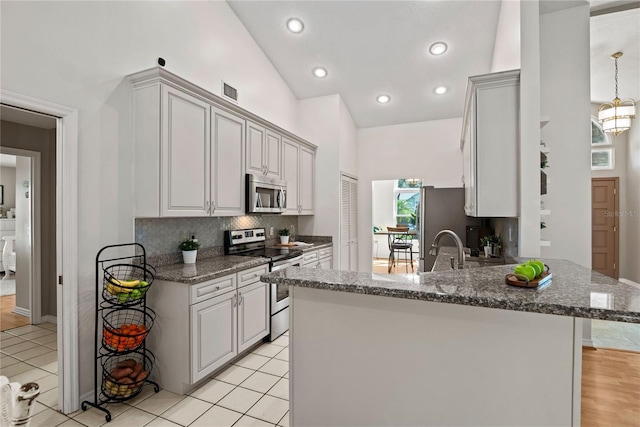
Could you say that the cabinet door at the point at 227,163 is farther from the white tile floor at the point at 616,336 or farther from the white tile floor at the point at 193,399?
the white tile floor at the point at 616,336

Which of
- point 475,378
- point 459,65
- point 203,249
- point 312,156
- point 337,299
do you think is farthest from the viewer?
point 312,156

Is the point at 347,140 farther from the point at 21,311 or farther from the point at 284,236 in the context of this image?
the point at 21,311

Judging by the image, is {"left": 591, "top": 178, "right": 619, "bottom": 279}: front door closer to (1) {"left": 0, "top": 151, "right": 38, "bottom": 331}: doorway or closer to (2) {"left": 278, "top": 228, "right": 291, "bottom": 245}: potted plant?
(2) {"left": 278, "top": 228, "right": 291, "bottom": 245}: potted plant

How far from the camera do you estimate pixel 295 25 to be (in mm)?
3719

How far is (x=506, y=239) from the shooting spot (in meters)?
2.97

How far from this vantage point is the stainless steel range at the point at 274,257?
10.8 feet

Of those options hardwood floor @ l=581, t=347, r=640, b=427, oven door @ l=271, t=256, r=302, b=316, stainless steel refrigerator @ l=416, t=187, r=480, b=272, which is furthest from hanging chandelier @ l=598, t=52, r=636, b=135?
oven door @ l=271, t=256, r=302, b=316

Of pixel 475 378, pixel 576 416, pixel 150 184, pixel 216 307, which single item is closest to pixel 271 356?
pixel 216 307

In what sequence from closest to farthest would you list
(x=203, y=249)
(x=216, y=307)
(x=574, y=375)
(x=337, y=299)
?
(x=574, y=375) → (x=337, y=299) → (x=216, y=307) → (x=203, y=249)

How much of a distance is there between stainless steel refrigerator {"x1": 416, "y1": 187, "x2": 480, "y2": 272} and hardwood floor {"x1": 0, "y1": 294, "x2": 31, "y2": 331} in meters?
5.12

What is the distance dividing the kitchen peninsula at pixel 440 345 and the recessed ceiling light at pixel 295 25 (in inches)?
131

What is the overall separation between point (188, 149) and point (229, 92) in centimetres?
128

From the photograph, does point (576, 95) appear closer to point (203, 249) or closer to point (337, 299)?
point (337, 299)

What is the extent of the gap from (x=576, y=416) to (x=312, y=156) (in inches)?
168
